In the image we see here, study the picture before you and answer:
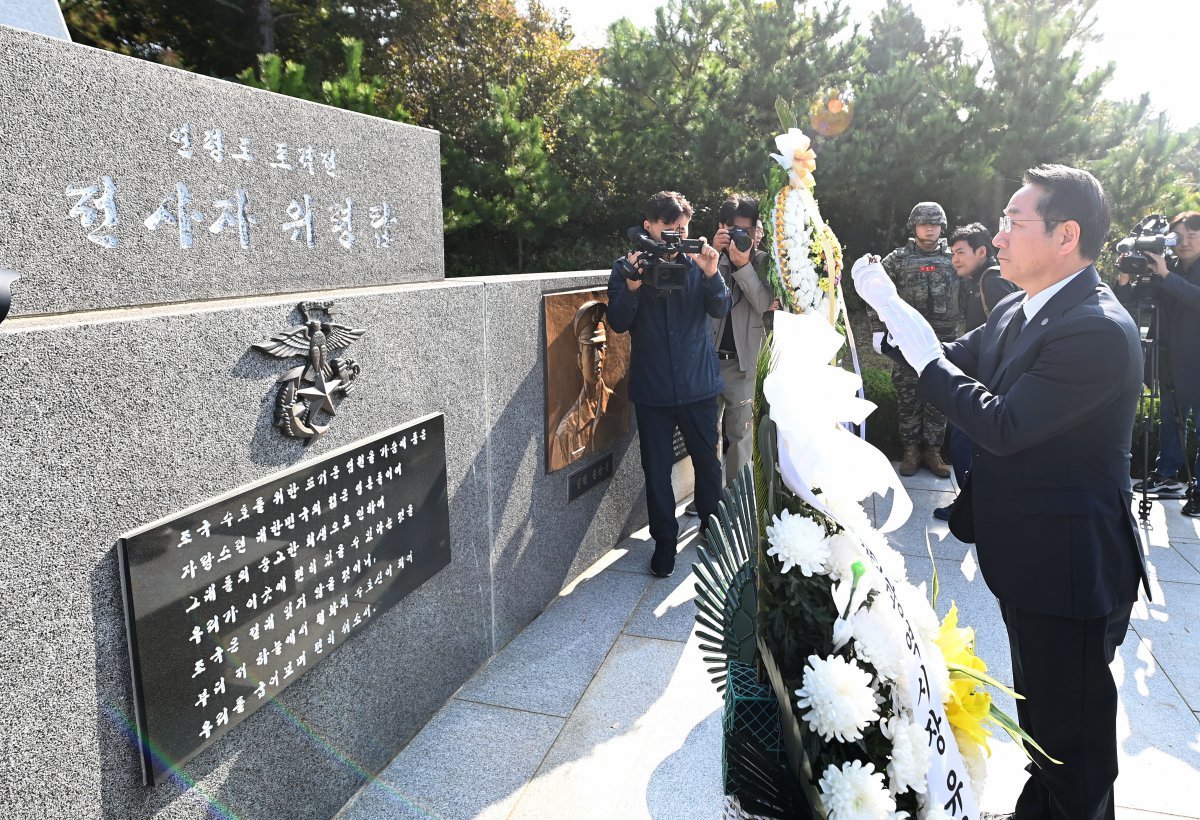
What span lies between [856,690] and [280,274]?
201 centimetres

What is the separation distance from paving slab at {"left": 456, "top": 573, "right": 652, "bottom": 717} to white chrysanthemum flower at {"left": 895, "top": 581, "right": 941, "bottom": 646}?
1.89m

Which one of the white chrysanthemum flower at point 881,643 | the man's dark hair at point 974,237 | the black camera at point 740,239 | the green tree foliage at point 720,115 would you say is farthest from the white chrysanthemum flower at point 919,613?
the green tree foliage at point 720,115

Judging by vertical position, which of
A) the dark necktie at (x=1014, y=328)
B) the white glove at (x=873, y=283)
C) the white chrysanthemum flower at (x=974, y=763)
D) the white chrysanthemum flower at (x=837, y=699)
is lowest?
the white chrysanthemum flower at (x=974, y=763)

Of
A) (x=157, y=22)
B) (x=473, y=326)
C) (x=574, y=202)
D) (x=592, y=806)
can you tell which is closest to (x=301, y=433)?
(x=473, y=326)

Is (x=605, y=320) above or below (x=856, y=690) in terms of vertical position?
above

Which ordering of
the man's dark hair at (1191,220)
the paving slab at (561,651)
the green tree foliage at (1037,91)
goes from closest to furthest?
the paving slab at (561,651) → the man's dark hair at (1191,220) → the green tree foliage at (1037,91)

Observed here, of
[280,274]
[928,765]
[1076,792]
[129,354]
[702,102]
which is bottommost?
[1076,792]

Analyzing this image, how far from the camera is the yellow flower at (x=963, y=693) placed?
1.50m

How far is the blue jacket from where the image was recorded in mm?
4211

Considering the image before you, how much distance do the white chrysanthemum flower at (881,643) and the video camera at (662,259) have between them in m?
2.81

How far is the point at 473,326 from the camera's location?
10.7 ft

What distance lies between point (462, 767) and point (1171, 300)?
16.8ft

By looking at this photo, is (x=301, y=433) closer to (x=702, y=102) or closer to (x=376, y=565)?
(x=376, y=565)

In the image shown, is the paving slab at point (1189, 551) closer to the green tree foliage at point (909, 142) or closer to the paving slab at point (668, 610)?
the paving slab at point (668, 610)
